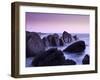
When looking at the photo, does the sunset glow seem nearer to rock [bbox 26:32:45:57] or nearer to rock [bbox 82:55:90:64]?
rock [bbox 26:32:45:57]

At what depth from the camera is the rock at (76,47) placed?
197cm

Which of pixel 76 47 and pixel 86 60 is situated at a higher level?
pixel 76 47

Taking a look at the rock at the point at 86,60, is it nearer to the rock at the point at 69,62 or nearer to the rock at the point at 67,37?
the rock at the point at 69,62

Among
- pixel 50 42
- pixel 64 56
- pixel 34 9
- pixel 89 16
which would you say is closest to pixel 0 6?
pixel 34 9

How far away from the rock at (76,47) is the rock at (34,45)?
22 centimetres

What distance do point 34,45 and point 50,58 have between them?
0.17 metres

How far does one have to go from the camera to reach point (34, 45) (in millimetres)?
1850

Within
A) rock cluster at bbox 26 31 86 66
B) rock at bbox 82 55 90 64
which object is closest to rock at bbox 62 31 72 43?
rock cluster at bbox 26 31 86 66

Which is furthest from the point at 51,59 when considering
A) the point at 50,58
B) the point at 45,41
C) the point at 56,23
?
the point at 56,23

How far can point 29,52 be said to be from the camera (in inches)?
71.9

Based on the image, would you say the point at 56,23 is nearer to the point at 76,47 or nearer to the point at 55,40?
the point at 55,40

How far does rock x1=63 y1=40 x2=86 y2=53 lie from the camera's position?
1.97 meters

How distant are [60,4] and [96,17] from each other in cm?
37

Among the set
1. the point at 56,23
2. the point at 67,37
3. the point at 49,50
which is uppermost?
the point at 56,23
